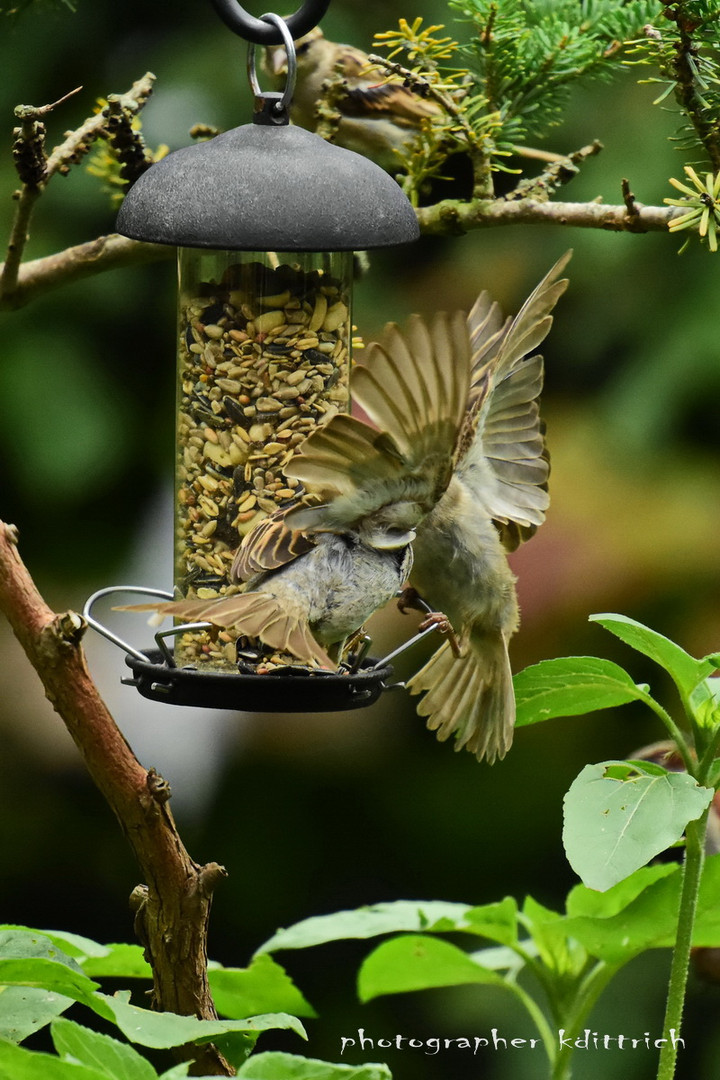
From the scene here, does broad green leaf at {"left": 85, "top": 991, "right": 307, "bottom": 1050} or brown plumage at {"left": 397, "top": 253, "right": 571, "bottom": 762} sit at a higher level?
brown plumage at {"left": 397, "top": 253, "right": 571, "bottom": 762}

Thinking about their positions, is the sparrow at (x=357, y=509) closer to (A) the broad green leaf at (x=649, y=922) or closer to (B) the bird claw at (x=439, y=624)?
(B) the bird claw at (x=439, y=624)

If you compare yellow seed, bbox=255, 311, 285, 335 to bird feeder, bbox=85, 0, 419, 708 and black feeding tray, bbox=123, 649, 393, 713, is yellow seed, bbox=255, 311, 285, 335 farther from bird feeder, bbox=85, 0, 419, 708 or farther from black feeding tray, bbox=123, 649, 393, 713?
black feeding tray, bbox=123, 649, 393, 713

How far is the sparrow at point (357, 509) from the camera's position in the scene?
1.57 metres

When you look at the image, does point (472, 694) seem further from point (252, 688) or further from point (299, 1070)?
point (299, 1070)

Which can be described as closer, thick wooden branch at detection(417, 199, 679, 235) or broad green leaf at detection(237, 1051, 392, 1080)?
broad green leaf at detection(237, 1051, 392, 1080)

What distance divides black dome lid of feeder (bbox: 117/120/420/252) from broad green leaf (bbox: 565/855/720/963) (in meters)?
0.81

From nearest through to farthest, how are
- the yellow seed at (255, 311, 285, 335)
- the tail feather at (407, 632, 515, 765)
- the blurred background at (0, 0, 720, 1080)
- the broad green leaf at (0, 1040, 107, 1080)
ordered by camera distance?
the broad green leaf at (0, 1040, 107, 1080) < the yellow seed at (255, 311, 285, 335) < the tail feather at (407, 632, 515, 765) < the blurred background at (0, 0, 720, 1080)

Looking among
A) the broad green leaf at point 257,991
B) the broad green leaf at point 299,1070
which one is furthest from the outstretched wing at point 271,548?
the broad green leaf at point 299,1070

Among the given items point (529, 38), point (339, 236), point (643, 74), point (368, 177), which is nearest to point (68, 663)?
point (339, 236)

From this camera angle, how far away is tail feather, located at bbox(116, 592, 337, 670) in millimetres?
1645

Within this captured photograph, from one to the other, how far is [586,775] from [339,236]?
66cm

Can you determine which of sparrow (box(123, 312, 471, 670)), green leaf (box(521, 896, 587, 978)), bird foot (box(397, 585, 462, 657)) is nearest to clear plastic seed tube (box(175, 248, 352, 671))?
sparrow (box(123, 312, 471, 670))

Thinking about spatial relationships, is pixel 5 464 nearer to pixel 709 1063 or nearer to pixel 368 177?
pixel 368 177

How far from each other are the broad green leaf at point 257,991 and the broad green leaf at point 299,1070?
37 cm
